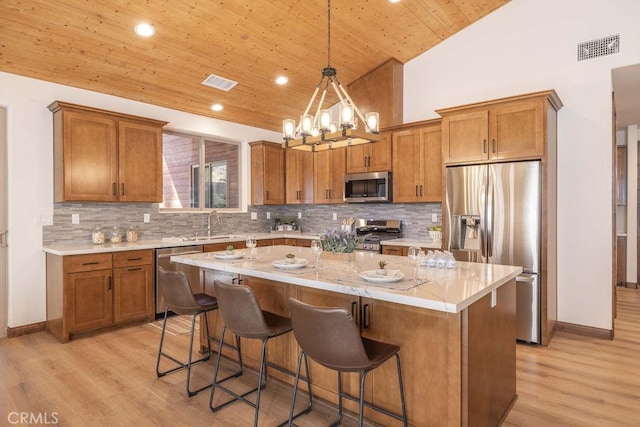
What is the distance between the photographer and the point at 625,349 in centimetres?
361

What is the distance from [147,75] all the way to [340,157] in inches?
111

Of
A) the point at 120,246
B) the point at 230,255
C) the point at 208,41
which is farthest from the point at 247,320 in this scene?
the point at 208,41

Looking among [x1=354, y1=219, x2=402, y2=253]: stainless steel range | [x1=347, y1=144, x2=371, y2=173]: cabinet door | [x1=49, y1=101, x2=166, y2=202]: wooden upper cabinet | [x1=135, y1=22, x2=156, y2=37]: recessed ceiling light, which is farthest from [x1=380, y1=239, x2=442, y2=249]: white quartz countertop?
[x1=135, y1=22, x2=156, y2=37]: recessed ceiling light

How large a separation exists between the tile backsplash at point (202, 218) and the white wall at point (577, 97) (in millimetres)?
1567

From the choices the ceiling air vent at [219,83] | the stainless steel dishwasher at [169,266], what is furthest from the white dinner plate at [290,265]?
the ceiling air vent at [219,83]

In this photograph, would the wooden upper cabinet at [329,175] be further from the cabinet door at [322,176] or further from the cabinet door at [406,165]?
the cabinet door at [406,165]

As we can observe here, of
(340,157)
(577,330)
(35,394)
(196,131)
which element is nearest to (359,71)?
(340,157)

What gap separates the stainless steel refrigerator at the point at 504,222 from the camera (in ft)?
12.2

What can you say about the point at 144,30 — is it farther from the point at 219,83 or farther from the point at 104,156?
the point at 104,156

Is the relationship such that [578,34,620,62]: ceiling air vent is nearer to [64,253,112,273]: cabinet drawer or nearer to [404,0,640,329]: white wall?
[404,0,640,329]: white wall

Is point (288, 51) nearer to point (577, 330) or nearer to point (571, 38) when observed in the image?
point (571, 38)

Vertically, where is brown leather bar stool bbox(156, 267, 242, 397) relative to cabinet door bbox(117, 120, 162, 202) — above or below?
below

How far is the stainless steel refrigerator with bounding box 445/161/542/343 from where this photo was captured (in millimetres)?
3719

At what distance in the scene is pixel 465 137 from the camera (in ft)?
13.6
